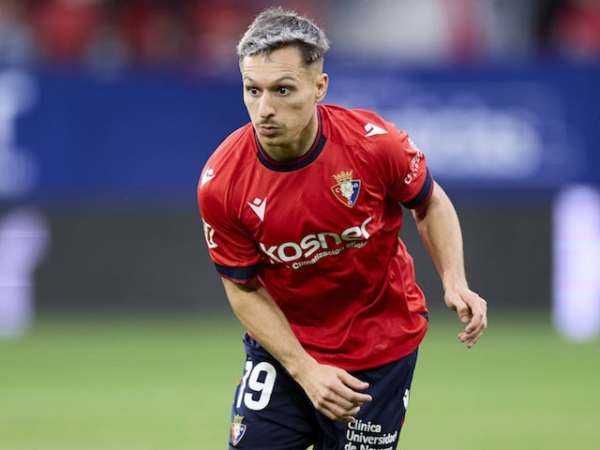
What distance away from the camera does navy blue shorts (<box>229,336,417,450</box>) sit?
6.07 metres

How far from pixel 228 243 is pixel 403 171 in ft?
2.63

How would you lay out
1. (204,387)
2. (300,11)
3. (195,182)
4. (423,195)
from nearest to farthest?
(423,195) → (204,387) → (195,182) → (300,11)

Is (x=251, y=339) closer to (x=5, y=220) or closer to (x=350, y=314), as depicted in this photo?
(x=350, y=314)

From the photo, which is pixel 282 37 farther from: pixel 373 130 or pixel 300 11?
pixel 300 11

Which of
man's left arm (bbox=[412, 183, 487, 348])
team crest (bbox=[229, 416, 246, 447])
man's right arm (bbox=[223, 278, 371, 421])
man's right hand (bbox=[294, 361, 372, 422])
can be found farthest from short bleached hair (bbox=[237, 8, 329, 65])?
team crest (bbox=[229, 416, 246, 447])

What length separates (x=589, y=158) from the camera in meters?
14.7

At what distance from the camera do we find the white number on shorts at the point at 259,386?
610 centimetres

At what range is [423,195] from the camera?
20.0ft

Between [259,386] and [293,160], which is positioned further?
[259,386]

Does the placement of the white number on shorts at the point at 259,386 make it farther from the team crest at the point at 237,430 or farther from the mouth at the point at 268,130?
the mouth at the point at 268,130

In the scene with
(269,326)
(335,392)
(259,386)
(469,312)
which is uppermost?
(469,312)

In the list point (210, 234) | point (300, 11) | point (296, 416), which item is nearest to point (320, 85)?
point (210, 234)

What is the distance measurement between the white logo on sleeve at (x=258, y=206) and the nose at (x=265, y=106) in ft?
1.31

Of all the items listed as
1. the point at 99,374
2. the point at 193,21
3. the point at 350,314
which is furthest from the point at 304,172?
the point at 193,21
